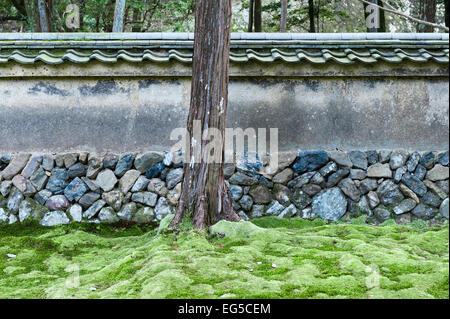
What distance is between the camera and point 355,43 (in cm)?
690

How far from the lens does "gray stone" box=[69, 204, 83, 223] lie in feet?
21.6

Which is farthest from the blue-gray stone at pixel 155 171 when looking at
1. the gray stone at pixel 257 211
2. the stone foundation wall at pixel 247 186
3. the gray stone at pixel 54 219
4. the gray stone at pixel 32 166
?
the gray stone at pixel 32 166

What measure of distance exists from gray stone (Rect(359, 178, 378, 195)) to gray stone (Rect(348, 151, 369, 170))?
7.3 inches

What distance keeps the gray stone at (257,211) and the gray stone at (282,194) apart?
0.25m

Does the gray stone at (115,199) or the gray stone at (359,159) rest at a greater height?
the gray stone at (359,159)

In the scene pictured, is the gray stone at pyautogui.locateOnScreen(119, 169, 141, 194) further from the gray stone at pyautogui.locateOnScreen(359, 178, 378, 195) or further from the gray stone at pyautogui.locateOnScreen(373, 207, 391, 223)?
the gray stone at pyautogui.locateOnScreen(373, 207, 391, 223)

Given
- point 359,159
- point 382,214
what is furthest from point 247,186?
point 382,214

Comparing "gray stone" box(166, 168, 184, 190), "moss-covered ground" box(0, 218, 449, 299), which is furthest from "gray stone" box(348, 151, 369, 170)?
"gray stone" box(166, 168, 184, 190)

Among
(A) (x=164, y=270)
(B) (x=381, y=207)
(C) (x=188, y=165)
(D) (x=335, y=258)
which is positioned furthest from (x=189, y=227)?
(B) (x=381, y=207)

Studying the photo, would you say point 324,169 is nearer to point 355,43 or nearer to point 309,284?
point 355,43

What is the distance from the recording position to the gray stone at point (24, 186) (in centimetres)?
661

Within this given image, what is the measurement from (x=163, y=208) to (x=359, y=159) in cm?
265

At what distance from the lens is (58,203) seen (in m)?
6.58

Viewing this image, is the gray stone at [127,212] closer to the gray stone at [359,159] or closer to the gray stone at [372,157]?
the gray stone at [359,159]
